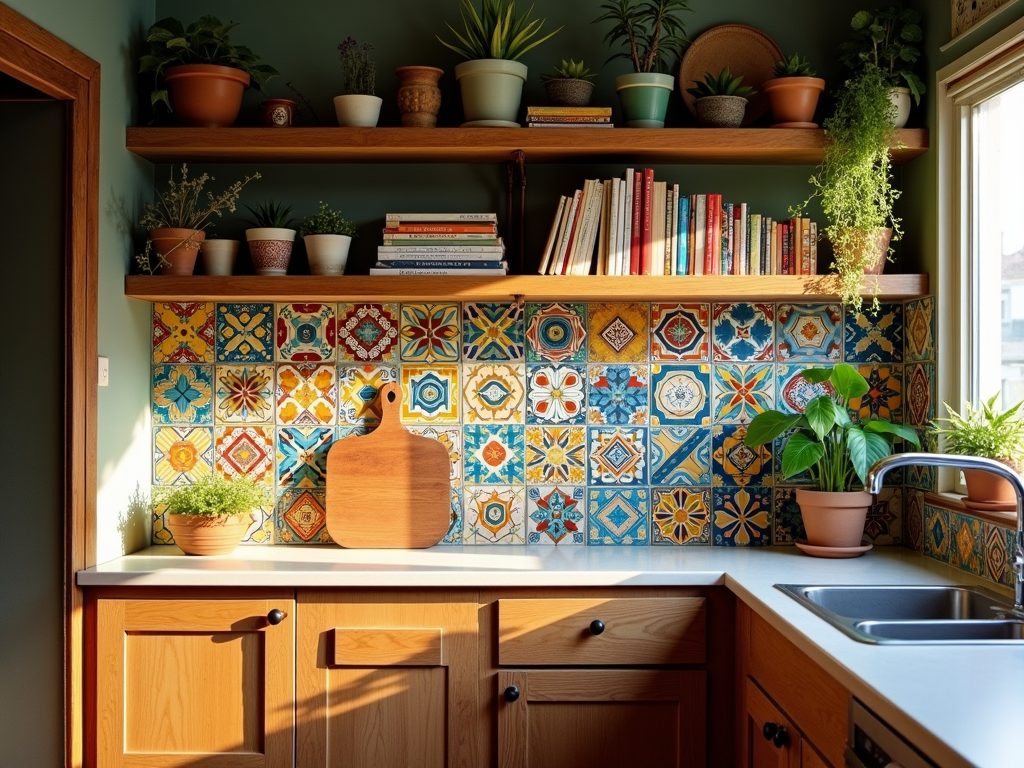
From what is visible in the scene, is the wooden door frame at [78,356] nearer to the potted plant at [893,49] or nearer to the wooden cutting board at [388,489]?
the wooden cutting board at [388,489]

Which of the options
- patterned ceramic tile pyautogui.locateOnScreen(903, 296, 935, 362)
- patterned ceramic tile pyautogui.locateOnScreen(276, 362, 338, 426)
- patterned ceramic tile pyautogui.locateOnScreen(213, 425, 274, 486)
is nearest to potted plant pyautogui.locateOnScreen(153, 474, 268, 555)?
patterned ceramic tile pyautogui.locateOnScreen(213, 425, 274, 486)

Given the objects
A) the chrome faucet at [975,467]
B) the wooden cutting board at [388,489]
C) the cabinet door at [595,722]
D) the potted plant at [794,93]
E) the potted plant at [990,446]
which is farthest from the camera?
the wooden cutting board at [388,489]

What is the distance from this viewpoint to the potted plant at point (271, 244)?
8.93 feet

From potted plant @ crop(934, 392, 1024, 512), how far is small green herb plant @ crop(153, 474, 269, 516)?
5.89 ft

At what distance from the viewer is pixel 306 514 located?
288 centimetres

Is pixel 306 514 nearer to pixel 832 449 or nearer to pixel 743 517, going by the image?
pixel 743 517

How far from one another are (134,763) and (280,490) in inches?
31.9

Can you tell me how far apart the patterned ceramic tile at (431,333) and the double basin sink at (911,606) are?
3.84ft

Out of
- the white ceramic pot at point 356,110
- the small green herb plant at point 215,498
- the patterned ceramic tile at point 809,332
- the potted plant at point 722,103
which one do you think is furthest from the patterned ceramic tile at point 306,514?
the potted plant at point 722,103

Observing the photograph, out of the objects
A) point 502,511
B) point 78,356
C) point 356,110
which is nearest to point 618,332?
point 502,511

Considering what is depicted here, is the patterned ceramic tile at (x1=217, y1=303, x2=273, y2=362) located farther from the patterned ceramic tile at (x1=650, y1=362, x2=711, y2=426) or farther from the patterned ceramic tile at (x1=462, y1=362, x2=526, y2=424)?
the patterned ceramic tile at (x1=650, y1=362, x2=711, y2=426)

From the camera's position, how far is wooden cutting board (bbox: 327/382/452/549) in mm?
2820

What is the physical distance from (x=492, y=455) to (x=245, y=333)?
2.64ft

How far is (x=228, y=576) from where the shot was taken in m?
2.40
